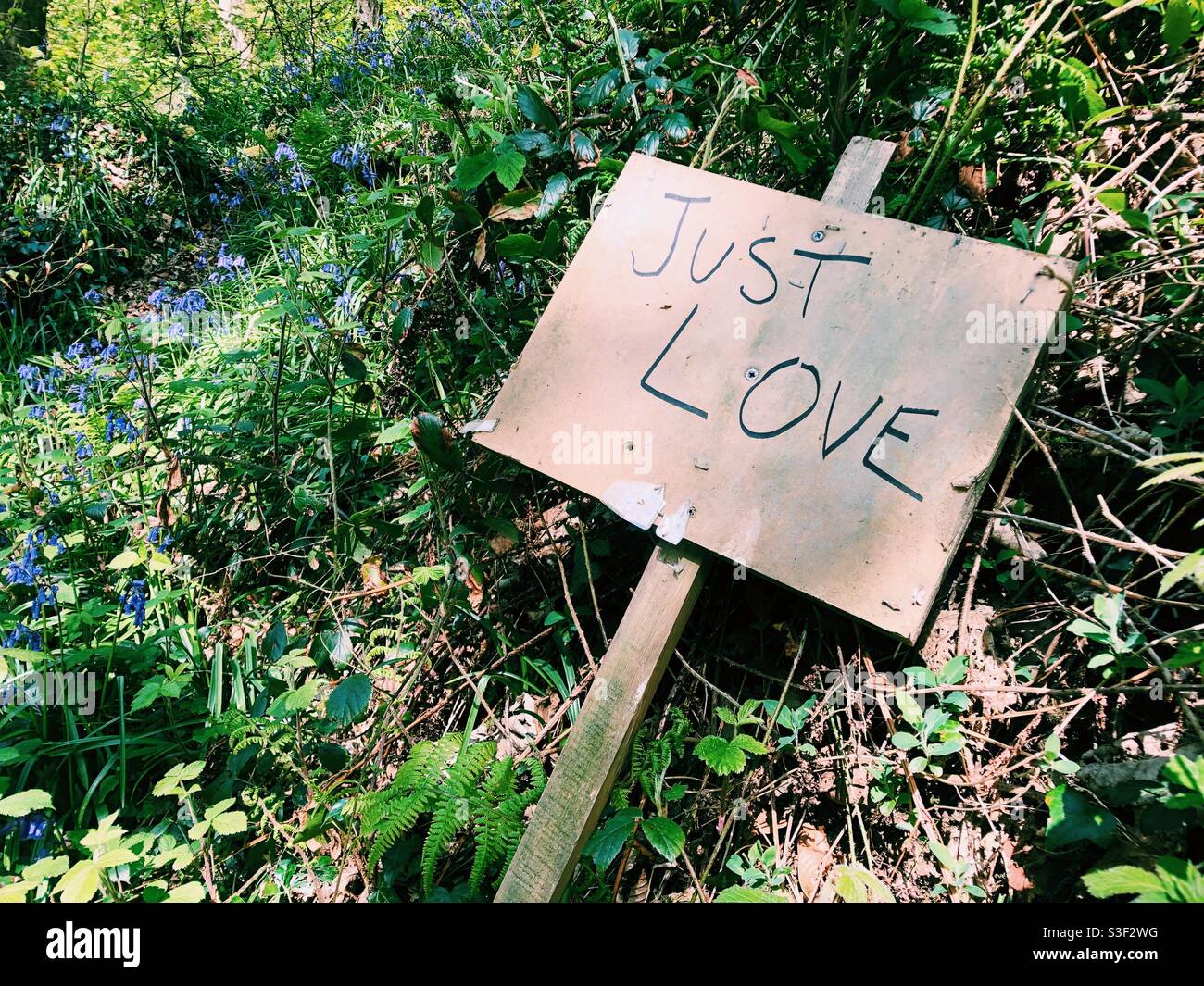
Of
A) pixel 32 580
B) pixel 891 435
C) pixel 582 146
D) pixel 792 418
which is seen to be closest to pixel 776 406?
pixel 792 418

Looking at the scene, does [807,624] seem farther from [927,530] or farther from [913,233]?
[913,233]

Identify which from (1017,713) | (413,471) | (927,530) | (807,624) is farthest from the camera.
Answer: (413,471)

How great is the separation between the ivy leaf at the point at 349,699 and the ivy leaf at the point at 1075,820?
1.24 meters

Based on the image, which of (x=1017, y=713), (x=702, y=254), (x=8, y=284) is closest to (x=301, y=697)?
(x=702, y=254)

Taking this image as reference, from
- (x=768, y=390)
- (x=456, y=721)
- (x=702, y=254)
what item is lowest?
(x=456, y=721)

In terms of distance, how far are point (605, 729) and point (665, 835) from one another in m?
0.23

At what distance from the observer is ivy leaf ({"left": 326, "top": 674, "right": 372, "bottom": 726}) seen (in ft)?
4.89

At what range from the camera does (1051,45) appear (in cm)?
161

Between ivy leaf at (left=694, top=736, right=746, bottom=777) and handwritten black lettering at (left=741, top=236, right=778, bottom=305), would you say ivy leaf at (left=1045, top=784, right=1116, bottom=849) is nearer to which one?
ivy leaf at (left=694, top=736, right=746, bottom=777)

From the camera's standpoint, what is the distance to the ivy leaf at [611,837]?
Answer: 120cm

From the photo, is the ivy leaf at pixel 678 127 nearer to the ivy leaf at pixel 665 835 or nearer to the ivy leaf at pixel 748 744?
the ivy leaf at pixel 748 744

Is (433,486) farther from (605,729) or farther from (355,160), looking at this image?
(355,160)

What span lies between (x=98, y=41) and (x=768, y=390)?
8.12m

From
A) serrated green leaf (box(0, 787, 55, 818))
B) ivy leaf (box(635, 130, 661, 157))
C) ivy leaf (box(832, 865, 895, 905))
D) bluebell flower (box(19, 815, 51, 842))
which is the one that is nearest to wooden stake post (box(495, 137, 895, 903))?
ivy leaf (box(832, 865, 895, 905))
